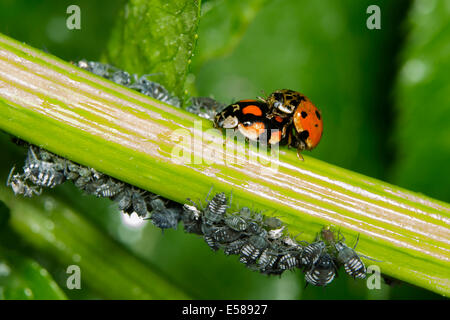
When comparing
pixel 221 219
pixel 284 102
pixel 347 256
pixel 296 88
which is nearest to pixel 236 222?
pixel 221 219

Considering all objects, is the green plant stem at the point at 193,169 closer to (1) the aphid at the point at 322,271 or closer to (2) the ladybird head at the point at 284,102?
(1) the aphid at the point at 322,271

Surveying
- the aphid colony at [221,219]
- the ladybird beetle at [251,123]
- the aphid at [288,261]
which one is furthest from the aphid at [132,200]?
the aphid at [288,261]

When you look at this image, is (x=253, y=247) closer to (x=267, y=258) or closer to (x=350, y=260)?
(x=267, y=258)

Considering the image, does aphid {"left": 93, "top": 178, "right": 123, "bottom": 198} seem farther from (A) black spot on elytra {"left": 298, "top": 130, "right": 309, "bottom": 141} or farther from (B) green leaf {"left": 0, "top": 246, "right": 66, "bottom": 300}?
(A) black spot on elytra {"left": 298, "top": 130, "right": 309, "bottom": 141}

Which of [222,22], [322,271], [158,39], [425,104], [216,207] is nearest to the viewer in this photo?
[216,207]
